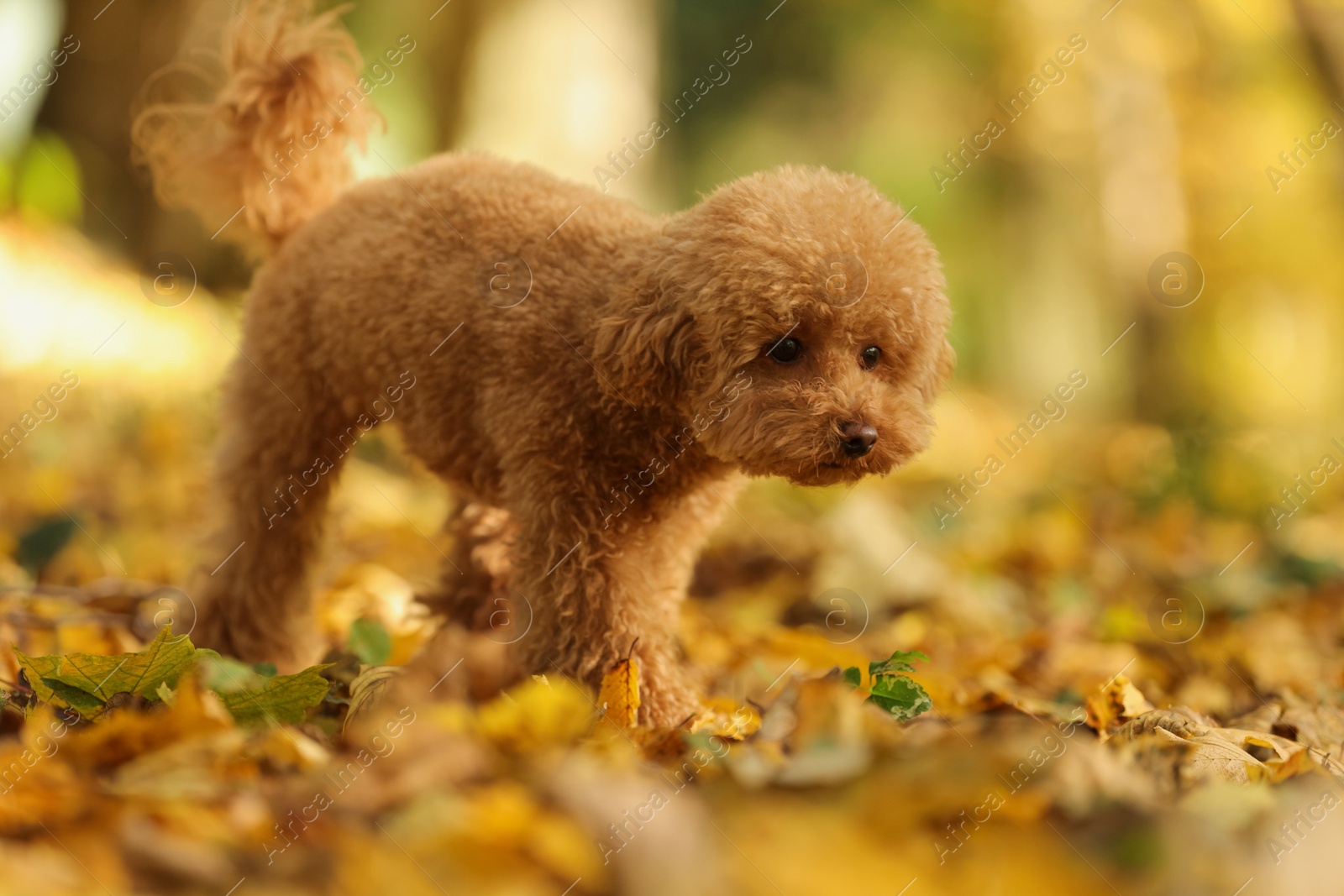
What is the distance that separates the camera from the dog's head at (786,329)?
8.80 ft

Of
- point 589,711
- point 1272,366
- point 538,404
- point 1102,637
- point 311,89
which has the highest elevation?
point 311,89

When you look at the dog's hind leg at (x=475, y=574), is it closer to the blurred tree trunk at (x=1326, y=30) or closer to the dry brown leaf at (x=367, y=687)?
the dry brown leaf at (x=367, y=687)

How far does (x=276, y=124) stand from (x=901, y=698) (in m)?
2.92

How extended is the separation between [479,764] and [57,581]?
2.96 metres

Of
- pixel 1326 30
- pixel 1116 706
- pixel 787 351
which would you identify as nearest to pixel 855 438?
pixel 787 351

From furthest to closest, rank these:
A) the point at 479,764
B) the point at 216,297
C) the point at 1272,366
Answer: the point at 1272,366 → the point at 216,297 → the point at 479,764

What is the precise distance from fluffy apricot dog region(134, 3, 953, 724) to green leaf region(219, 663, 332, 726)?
2.14 ft

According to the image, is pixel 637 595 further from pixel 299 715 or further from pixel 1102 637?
pixel 1102 637

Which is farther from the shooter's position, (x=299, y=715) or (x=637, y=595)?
(x=637, y=595)

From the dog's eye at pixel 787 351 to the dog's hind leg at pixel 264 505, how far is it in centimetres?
161

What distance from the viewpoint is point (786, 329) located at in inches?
107

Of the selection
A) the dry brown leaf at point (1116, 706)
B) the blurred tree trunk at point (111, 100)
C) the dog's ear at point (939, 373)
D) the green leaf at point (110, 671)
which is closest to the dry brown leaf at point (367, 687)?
the green leaf at point (110, 671)

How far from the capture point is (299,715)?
244 cm

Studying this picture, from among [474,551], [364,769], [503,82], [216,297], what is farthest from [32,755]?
[503,82]
